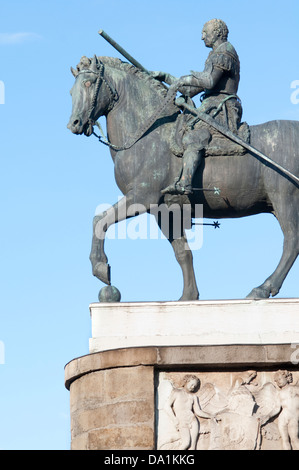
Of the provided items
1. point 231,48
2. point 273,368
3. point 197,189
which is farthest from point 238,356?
point 231,48

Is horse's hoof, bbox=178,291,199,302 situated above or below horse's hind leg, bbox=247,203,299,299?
below

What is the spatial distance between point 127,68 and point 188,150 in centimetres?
174

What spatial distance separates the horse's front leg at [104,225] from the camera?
2375 centimetres

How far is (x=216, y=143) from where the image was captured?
24109mm

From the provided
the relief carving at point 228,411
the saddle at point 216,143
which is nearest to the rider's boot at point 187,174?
the saddle at point 216,143

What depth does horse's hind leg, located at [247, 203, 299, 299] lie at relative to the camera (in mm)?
23672

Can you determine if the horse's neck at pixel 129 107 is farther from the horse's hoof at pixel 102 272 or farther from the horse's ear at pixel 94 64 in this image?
the horse's hoof at pixel 102 272

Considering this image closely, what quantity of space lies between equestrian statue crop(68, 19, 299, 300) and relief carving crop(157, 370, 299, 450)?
1.58 meters

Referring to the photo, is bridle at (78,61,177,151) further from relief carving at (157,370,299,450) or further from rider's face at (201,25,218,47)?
relief carving at (157,370,299,450)

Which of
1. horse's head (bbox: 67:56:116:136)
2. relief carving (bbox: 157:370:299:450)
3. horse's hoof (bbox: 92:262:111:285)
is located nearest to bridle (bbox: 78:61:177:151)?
horse's head (bbox: 67:56:116:136)

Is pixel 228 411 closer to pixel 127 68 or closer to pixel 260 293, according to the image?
pixel 260 293
